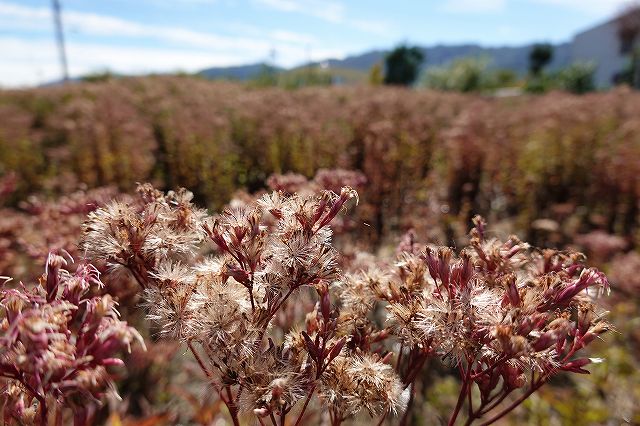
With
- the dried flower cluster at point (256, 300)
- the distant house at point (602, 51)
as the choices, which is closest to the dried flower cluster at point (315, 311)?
the dried flower cluster at point (256, 300)

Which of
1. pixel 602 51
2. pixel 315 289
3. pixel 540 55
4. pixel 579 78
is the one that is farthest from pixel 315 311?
pixel 540 55

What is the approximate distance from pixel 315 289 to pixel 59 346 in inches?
19.1

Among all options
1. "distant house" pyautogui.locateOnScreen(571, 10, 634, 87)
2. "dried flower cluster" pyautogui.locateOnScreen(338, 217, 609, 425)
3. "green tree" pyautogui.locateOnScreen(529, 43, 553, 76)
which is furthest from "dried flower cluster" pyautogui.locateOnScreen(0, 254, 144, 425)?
"green tree" pyautogui.locateOnScreen(529, 43, 553, 76)

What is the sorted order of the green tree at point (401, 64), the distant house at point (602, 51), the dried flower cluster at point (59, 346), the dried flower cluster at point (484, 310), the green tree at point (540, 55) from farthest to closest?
the green tree at point (540, 55) → the distant house at point (602, 51) → the green tree at point (401, 64) → the dried flower cluster at point (484, 310) → the dried flower cluster at point (59, 346)

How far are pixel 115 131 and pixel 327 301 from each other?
656cm

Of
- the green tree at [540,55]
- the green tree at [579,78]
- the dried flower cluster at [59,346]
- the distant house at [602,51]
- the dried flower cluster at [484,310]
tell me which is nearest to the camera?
the dried flower cluster at [59,346]

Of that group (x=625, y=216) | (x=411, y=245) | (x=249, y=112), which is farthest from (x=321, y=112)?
(x=411, y=245)

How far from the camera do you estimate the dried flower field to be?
2.74ft

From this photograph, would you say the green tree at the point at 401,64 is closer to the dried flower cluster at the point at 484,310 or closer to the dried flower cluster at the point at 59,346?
the dried flower cluster at the point at 484,310

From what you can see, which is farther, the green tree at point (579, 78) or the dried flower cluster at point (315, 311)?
the green tree at point (579, 78)

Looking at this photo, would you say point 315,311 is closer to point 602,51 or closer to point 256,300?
point 256,300

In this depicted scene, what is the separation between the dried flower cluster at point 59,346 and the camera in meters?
0.66

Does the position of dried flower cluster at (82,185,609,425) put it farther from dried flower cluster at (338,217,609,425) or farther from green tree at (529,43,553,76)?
green tree at (529,43,553,76)

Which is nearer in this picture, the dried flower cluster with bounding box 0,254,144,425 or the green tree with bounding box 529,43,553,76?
the dried flower cluster with bounding box 0,254,144,425
